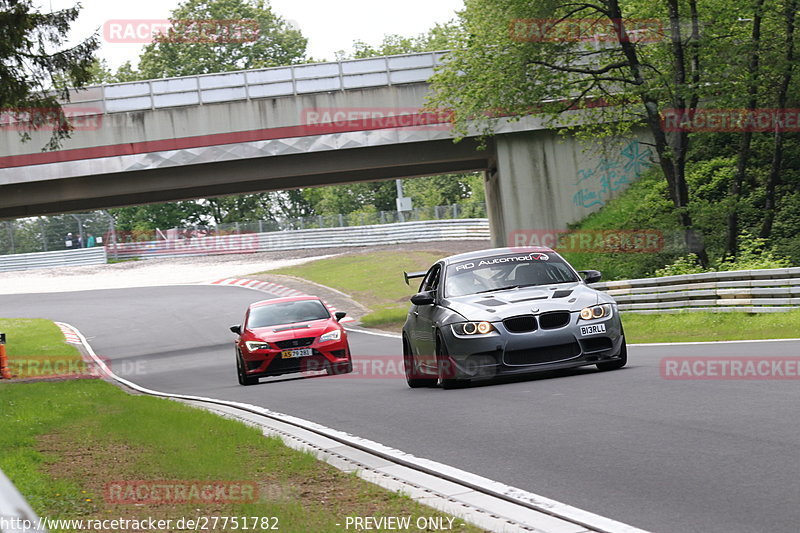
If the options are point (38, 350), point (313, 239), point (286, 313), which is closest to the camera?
point (286, 313)

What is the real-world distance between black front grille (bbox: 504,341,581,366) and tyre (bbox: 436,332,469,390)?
732 millimetres

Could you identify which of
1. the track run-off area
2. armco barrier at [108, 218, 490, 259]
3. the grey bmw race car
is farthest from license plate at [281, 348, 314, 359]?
armco barrier at [108, 218, 490, 259]

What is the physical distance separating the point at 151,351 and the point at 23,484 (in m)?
28.4

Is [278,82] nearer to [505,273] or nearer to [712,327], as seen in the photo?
[712,327]

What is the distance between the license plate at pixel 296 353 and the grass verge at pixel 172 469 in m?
4.40

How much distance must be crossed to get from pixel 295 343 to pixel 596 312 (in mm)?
7418

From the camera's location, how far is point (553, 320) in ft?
39.2

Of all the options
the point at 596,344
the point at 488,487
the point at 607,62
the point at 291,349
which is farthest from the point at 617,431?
the point at 607,62

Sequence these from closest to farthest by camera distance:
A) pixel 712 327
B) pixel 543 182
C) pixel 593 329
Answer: pixel 593 329
pixel 712 327
pixel 543 182

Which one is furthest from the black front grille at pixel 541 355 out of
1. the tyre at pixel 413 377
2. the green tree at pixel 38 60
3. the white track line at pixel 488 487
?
the green tree at pixel 38 60

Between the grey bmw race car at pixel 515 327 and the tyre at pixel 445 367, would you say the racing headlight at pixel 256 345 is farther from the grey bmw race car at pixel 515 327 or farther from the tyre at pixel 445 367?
the tyre at pixel 445 367

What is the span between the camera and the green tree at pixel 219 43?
8969 cm

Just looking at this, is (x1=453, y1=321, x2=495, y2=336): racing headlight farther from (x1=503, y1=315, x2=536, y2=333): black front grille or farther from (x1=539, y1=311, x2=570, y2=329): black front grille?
(x1=539, y1=311, x2=570, y2=329): black front grille

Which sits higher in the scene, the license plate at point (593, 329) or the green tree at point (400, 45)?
the green tree at point (400, 45)
